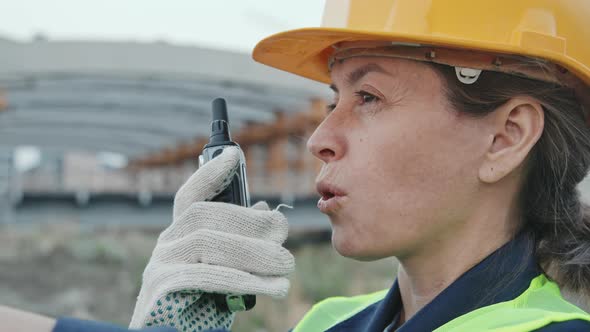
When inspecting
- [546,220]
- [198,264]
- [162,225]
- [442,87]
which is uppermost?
[442,87]

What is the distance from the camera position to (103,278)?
44.5 feet

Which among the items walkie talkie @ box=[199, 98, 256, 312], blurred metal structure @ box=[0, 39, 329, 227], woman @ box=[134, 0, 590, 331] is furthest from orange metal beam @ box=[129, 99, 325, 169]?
woman @ box=[134, 0, 590, 331]

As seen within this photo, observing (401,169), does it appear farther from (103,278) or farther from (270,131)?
(270,131)

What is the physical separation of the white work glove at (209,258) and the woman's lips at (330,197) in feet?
0.37

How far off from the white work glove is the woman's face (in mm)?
182

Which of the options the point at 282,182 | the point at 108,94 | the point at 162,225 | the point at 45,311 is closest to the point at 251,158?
the point at 282,182

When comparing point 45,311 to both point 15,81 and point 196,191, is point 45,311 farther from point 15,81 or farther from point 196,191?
point 196,191

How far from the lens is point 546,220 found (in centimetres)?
184

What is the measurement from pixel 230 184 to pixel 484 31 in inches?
28.4

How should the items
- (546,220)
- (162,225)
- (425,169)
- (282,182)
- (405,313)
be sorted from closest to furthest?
(425,169) < (546,220) < (405,313) < (162,225) < (282,182)

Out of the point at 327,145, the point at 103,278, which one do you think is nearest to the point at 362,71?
the point at 327,145

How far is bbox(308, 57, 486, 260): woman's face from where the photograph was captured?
1.72 meters

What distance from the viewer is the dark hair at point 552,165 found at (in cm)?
175

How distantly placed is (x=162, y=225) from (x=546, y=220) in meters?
21.2
